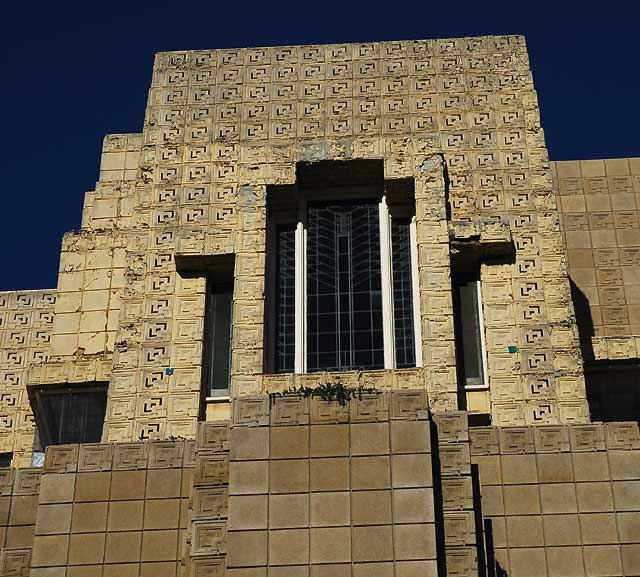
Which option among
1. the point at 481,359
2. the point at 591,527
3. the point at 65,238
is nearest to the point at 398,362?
the point at 481,359

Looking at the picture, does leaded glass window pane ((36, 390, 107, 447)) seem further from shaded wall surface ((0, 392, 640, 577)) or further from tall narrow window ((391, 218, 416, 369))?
tall narrow window ((391, 218, 416, 369))

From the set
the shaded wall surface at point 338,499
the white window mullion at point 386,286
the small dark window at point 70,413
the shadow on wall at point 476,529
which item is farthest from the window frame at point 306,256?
the small dark window at point 70,413

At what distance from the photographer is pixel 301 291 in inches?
826

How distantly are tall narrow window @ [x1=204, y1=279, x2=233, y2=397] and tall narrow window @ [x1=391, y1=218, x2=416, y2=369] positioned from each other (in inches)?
120

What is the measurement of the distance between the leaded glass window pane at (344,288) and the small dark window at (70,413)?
4.62 m

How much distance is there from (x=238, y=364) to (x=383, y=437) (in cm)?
378

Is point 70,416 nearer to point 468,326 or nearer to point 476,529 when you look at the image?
point 468,326

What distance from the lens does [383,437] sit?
16688mm

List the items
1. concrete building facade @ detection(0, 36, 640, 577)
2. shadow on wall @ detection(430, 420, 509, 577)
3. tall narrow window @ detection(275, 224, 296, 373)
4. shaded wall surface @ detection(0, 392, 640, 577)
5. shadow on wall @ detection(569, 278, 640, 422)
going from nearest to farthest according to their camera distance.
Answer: shaded wall surface @ detection(0, 392, 640, 577)
shadow on wall @ detection(430, 420, 509, 577)
concrete building facade @ detection(0, 36, 640, 577)
tall narrow window @ detection(275, 224, 296, 373)
shadow on wall @ detection(569, 278, 640, 422)

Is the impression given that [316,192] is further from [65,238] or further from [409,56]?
[65,238]

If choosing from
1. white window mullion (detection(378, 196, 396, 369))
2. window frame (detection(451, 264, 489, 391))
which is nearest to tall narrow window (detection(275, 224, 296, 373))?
white window mullion (detection(378, 196, 396, 369))

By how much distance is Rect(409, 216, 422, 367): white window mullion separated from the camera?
20031mm

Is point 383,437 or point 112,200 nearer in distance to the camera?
point 383,437

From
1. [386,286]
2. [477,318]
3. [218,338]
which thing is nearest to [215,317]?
[218,338]
